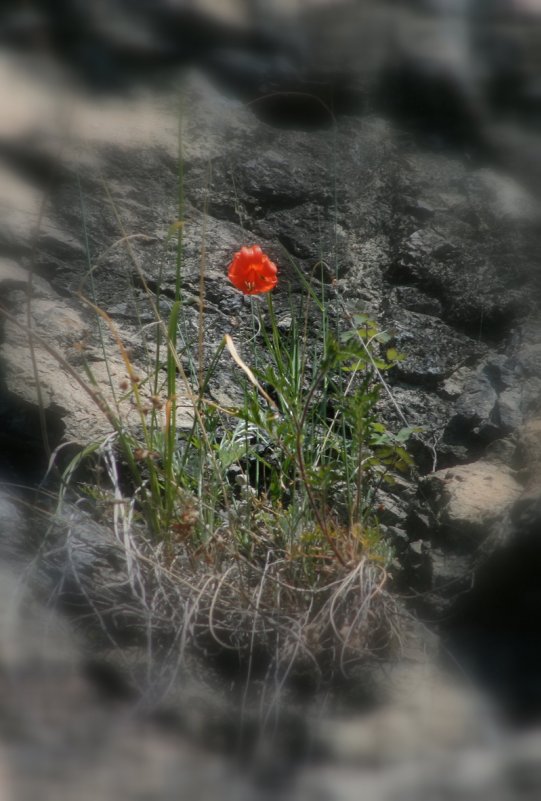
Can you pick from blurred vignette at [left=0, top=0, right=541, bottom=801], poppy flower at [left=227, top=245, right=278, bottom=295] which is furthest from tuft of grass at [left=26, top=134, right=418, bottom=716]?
blurred vignette at [left=0, top=0, right=541, bottom=801]

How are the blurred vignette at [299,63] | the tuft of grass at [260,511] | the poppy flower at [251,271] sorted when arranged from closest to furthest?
the tuft of grass at [260,511] < the poppy flower at [251,271] < the blurred vignette at [299,63]

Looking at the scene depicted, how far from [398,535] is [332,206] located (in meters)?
0.93

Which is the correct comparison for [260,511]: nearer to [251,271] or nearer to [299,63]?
[251,271]

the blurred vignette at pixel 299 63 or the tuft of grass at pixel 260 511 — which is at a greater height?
the blurred vignette at pixel 299 63

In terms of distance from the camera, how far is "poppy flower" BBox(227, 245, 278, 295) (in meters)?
1.59

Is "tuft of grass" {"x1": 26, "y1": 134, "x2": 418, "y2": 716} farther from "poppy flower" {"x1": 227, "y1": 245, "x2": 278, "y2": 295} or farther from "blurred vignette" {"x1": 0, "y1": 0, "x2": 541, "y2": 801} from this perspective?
"blurred vignette" {"x1": 0, "y1": 0, "x2": 541, "y2": 801}

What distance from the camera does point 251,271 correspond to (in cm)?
159

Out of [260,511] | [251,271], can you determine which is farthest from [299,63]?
[260,511]

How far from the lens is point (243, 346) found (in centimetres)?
200

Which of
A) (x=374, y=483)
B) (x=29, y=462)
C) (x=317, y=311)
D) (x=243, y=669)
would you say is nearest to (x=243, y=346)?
(x=317, y=311)

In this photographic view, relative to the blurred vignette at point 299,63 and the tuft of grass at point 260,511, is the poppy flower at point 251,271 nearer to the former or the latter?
the tuft of grass at point 260,511

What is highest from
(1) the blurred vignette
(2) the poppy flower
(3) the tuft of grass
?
(1) the blurred vignette

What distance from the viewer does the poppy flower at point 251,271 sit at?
1.59 metres

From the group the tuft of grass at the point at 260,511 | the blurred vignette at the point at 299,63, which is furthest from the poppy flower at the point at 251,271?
the blurred vignette at the point at 299,63
